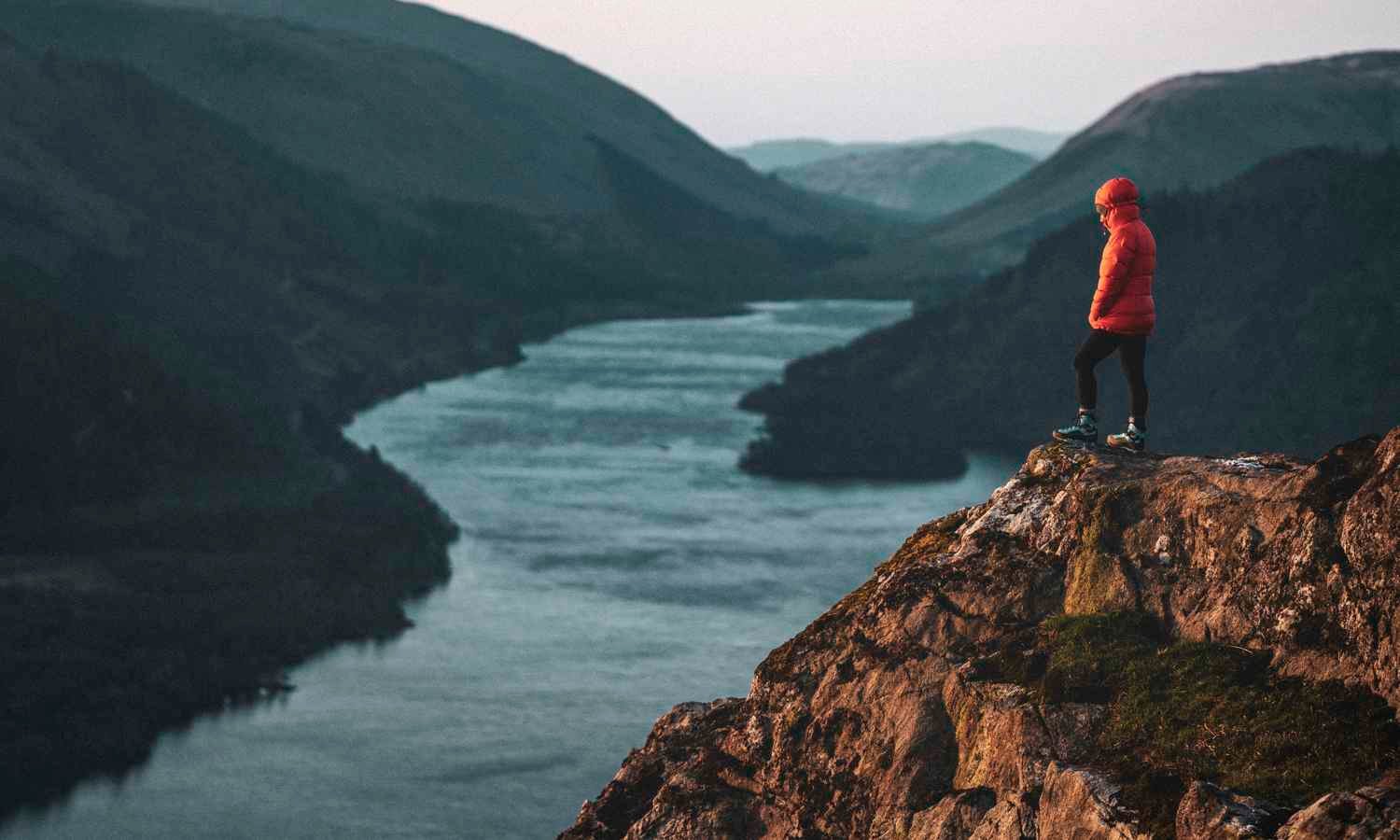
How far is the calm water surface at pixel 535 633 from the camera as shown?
4319cm

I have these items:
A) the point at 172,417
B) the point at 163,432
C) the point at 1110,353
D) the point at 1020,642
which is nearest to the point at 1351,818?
the point at 1020,642

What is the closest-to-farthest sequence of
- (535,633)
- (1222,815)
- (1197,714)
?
(1222,815) → (1197,714) → (535,633)

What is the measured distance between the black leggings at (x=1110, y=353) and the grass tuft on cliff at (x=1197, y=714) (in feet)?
9.06

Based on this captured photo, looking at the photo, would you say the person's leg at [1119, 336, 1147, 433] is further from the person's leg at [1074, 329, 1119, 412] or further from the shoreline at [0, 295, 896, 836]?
the shoreline at [0, 295, 896, 836]

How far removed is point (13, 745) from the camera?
48.4 m

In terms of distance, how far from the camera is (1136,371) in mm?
14906

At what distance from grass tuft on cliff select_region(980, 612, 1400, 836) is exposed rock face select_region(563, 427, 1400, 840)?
14 cm

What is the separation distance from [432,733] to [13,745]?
1110 centimetres

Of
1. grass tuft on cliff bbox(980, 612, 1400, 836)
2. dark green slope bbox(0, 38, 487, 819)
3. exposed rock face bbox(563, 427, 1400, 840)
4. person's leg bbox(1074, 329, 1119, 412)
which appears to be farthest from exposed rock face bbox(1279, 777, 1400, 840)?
dark green slope bbox(0, 38, 487, 819)

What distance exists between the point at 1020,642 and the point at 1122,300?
3280mm

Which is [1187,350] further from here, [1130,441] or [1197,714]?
[1197,714]

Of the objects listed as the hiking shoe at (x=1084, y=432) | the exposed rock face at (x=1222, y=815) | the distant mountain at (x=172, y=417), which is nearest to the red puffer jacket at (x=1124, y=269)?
the hiking shoe at (x=1084, y=432)

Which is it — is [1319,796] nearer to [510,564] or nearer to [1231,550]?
[1231,550]

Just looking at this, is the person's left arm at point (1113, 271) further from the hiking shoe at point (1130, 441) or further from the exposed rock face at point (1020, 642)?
the exposed rock face at point (1020, 642)
